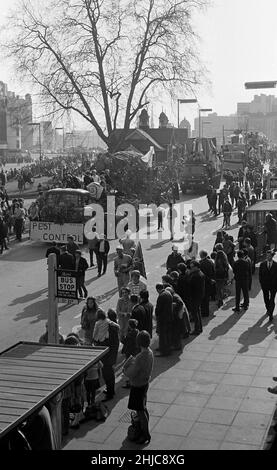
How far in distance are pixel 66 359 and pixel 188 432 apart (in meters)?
2.50

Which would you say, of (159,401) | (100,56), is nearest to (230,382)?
(159,401)

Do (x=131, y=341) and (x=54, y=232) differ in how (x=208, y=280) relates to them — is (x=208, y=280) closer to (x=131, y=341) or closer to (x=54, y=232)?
(x=131, y=341)

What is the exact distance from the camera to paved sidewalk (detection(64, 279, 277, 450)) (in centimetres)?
875

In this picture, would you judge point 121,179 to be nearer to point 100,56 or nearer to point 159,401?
point 100,56

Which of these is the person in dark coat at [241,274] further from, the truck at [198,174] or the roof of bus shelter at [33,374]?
the truck at [198,174]

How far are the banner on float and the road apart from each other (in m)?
0.38

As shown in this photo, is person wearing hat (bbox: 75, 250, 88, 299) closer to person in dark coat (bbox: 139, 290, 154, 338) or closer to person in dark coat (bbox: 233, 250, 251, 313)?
person in dark coat (bbox: 233, 250, 251, 313)

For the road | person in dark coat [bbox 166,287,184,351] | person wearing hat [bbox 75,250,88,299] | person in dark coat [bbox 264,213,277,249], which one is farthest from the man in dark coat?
person in dark coat [bbox 264,213,277,249]

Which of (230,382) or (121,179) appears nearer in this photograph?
(230,382)

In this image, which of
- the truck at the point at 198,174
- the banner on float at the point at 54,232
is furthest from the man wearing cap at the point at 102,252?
the truck at the point at 198,174

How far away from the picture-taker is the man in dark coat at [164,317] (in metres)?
11.9

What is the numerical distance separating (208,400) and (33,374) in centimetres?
403

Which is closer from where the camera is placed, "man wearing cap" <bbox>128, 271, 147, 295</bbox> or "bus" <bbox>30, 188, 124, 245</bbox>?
"man wearing cap" <bbox>128, 271, 147, 295</bbox>

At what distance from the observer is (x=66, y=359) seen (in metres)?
7.19
